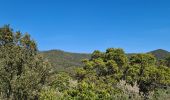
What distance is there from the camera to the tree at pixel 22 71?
36.5 meters

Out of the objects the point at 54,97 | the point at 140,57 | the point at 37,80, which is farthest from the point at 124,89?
the point at 37,80

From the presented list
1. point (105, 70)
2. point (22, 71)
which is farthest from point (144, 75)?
point (22, 71)

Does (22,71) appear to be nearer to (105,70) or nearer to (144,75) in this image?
(105,70)

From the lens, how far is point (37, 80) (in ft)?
124

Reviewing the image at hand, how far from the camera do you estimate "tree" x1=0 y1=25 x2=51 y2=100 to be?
120 feet

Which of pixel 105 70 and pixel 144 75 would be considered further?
pixel 144 75

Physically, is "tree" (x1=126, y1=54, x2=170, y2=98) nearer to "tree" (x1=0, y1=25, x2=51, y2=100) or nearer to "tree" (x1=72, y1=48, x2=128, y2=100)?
"tree" (x1=72, y1=48, x2=128, y2=100)

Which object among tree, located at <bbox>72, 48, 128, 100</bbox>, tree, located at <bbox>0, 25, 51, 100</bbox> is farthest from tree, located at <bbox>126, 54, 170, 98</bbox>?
tree, located at <bbox>0, 25, 51, 100</bbox>

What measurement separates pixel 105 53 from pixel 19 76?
43769 millimetres

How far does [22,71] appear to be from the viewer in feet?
123

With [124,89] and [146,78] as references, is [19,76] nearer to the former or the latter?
[124,89]

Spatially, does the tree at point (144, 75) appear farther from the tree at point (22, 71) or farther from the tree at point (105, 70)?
the tree at point (22, 71)

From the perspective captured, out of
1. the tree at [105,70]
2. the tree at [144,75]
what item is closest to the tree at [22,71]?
the tree at [105,70]

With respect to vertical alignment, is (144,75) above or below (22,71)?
below
